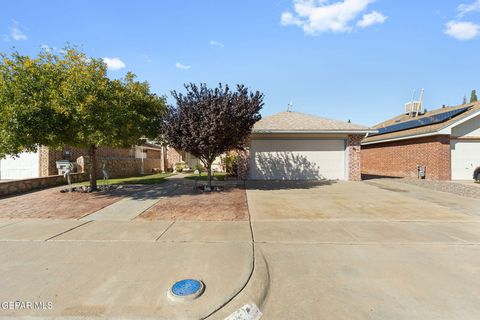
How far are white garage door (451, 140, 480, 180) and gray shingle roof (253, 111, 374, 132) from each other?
5.31m

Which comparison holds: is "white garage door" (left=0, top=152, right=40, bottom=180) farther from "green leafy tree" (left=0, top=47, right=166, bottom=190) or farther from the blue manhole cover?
the blue manhole cover

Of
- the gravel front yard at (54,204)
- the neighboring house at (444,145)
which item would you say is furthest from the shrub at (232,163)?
the neighboring house at (444,145)

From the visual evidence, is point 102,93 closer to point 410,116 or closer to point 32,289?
point 32,289

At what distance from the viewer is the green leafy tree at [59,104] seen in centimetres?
734

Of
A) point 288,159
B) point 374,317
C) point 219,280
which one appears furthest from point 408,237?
point 288,159

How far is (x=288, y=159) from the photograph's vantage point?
1409cm

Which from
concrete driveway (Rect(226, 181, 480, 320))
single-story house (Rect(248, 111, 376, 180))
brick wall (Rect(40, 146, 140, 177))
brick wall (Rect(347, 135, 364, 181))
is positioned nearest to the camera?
concrete driveway (Rect(226, 181, 480, 320))

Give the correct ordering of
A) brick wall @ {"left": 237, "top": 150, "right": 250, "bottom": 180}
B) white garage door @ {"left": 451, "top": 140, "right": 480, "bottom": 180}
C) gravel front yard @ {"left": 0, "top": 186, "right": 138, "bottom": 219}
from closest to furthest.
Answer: gravel front yard @ {"left": 0, "top": 186, "right": 138, "bottom": 219}
white garage door @ {"left": 451, "top": 140, "right": 480, "bottom": 180}
brick wall @ {"left": 237, "top": 150, "right": 250, "bottom": 180}

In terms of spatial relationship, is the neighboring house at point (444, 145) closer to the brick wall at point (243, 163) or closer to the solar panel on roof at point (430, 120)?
the solar panel on roof at point (430, 120)

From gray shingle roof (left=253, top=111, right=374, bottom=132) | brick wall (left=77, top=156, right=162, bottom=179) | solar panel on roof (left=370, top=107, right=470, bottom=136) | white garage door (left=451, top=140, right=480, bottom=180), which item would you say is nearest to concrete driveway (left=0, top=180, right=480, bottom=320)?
gray shingle roof (left=253, top=111, right=374, bottom=132)

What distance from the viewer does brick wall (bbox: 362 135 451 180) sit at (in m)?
13.2

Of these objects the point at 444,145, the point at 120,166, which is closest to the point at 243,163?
the point at 120,166

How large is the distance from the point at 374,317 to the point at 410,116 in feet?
72.2

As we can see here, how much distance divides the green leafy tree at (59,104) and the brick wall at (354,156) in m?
11.9
